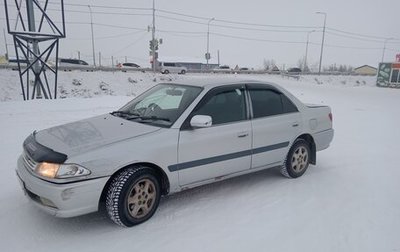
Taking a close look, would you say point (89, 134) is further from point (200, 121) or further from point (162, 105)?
point (200, 121)

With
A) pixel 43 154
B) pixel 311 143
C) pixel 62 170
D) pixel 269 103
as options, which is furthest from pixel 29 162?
pixel 311 143

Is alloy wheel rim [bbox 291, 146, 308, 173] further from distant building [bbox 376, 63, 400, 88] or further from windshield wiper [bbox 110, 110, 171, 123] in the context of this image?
distant building [bbox 376, 63, 400, 88]

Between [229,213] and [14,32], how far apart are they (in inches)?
504

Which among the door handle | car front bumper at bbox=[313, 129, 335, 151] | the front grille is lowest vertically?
car front bumper at bbox=[313, 129, 335, 151]

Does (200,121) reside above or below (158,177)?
above

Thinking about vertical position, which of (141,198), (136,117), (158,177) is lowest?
(141,198)

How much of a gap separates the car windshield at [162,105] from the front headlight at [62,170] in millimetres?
1072

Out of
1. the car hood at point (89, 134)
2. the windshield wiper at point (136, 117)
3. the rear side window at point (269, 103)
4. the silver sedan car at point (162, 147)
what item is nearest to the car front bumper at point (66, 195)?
the silver sedan car at point (162, 147)

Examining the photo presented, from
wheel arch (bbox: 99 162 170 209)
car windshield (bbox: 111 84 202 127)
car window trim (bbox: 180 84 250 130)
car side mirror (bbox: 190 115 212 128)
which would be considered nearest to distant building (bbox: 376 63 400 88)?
car window trim (bbox: 180 84 250 130)

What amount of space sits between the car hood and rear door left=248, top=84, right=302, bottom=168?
1567mm

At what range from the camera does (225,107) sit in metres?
4.25

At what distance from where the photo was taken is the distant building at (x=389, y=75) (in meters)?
37.6

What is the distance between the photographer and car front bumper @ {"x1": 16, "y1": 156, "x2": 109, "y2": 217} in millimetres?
3078

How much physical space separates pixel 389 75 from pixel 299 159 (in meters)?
39.9
